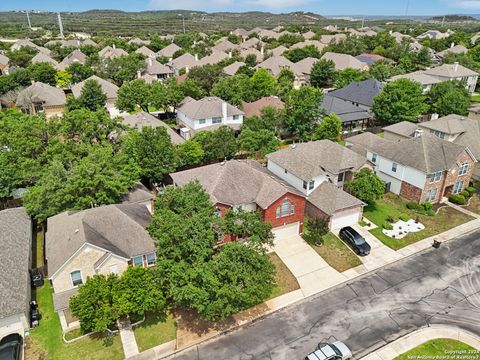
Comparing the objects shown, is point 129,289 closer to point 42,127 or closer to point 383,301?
point 383,301

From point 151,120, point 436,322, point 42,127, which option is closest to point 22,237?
point 42,127

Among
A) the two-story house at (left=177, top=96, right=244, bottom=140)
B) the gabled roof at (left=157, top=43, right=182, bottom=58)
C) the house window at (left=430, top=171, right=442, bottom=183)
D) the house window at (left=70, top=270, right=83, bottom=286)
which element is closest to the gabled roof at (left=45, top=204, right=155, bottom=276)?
the house window at (left=70, top=270, right=83, bottom=286)

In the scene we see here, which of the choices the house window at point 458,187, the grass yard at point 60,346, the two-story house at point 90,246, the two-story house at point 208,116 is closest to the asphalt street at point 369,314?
the grass yard at point 60,346

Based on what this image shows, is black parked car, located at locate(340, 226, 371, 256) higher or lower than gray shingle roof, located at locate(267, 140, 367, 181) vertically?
lower

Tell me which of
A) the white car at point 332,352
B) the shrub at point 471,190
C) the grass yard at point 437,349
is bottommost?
the grass yard at point 437,349

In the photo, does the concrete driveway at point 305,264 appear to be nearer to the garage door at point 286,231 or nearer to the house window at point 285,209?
the garage door at point 286,231

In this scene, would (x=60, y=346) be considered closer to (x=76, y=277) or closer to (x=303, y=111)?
(x=76, y=277)

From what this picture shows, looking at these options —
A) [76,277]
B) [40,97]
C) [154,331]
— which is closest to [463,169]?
[154,331]

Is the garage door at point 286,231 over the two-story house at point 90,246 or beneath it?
beneath

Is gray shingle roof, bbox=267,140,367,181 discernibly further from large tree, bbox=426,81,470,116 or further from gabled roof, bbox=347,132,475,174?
large tree, bbox=426,81,470,116
